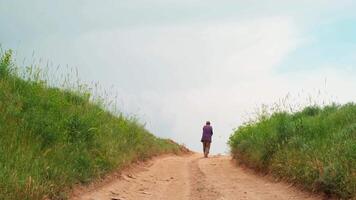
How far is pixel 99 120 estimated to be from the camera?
13.2 metres

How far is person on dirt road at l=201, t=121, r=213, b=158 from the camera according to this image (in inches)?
997

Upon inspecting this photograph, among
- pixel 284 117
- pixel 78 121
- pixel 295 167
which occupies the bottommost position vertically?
pixel 295 167

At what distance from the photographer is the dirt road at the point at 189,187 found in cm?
958

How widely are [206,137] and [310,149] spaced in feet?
48.9

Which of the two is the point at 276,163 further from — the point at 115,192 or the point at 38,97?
the point at 38,97

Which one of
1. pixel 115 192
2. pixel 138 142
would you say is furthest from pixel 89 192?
pixel 138 142

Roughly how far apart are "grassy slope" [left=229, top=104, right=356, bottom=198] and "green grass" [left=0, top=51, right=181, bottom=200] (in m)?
3.78

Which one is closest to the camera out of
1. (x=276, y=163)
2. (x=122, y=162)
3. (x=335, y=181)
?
(x=335, y=181)

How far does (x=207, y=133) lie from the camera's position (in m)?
25.7

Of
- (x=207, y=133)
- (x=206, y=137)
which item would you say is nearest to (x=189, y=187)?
(x=206, y=137)

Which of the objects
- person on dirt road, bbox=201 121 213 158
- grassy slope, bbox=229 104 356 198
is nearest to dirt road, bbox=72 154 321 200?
grassy slope, bbox=229 104 356 198

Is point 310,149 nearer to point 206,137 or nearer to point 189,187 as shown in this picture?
point 189,187

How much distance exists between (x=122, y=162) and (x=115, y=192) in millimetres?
2991

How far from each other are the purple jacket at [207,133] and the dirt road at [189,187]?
1087 centimetres
